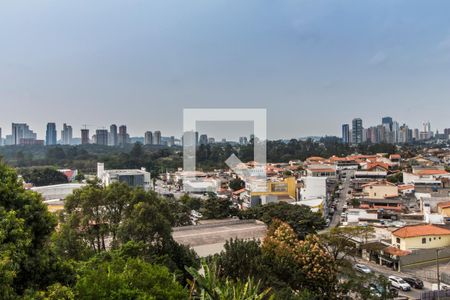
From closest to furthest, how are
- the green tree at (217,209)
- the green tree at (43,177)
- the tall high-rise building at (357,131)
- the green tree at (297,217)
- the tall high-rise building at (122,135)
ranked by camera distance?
the green tree at (297,217) → the green tree at (217,209) → the green tree at (43,177) → the tall high-rise building at (357,131) → the tall high-rise building at (122,135)

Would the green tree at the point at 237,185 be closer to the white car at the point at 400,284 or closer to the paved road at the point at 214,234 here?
the paved road at the point at 214,234

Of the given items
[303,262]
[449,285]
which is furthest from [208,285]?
[449,285]

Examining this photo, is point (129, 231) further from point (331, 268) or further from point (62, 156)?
point (62, 156)

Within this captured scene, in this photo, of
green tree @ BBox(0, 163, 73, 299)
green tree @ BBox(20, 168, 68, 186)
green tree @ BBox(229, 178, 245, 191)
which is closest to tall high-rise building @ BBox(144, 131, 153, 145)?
green tree @ BBox(20, 168, 68, 186)

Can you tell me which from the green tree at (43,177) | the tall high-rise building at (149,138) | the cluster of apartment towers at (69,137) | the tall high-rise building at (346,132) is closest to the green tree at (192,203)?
the green tree at (43,177)

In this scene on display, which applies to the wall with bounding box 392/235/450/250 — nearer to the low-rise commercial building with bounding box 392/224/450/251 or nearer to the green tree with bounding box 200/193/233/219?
the low-rise commercial building with bounding box 392/224/450/251

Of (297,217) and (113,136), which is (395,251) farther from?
(113,136)
